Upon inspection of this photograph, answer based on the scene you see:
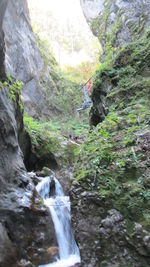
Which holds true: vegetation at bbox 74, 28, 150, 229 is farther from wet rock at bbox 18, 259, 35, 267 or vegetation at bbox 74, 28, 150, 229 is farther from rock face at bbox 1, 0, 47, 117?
rock face at bbox 1, 0, 47, 117

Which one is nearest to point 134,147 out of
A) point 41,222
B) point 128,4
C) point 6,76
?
point 41,222

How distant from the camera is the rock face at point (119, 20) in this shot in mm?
14438

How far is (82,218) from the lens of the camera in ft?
16.9

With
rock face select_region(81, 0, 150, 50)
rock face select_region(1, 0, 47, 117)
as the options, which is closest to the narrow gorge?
rock face select_region(81, 0, 150, 50)

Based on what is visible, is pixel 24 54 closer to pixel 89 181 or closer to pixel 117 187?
pixel 89 181

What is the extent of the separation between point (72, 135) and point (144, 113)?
10834 millimetres

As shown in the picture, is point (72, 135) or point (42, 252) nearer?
point (42, 252)

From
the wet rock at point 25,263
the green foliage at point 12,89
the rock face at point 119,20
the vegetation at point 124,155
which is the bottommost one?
the wet rock at point 25,263

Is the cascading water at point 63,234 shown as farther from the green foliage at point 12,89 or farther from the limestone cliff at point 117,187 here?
the green foliage at point 12,89

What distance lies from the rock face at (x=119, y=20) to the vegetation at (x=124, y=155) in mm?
6208

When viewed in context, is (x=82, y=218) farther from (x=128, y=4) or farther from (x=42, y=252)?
(x=128, y=4)

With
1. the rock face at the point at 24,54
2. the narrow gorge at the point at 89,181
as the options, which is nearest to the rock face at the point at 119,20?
the narrow gorge at the point at 89,181

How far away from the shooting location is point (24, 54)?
19.0 meters

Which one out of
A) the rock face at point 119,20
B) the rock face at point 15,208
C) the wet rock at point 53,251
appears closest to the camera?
the rock face at point 15,208
